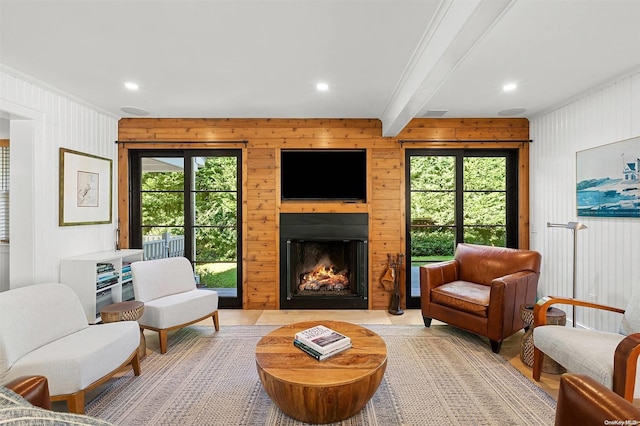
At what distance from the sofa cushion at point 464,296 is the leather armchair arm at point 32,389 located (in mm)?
3125

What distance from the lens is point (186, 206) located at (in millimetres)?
4230

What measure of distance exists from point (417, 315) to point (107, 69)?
4.16 m

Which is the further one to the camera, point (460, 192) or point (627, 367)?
point (460, 192)

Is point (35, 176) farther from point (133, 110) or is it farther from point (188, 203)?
point (188, 203)

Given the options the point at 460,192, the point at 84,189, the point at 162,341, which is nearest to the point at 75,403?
the point at 162,341

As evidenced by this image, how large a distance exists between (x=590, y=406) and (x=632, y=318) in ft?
5.02

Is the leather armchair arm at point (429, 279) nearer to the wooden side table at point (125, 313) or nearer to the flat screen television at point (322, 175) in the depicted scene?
the flat screen television at point (322, 175)

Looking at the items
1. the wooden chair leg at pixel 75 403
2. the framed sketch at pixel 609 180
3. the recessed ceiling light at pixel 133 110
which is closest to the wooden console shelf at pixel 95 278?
the wooden chair leg at pixel 75 403

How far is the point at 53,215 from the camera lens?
3180 mm

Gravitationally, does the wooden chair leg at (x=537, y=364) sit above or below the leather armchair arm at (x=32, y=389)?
below

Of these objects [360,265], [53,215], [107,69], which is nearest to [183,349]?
[53,215]

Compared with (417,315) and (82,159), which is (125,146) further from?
(417,315)

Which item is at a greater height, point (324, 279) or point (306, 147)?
point (306, 147)

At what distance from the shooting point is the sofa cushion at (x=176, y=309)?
9.33ft
